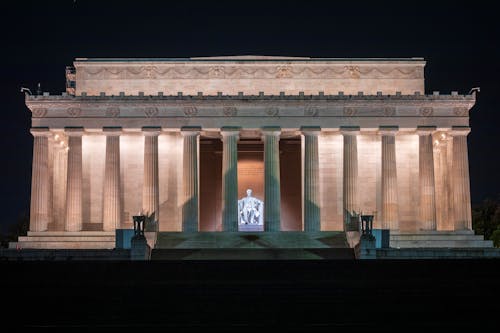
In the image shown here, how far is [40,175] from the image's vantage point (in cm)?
6725

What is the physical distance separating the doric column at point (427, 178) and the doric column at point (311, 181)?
882 centimetres

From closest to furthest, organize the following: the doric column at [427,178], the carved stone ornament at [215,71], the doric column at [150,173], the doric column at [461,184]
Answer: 1. the doric column at [150,173]
2. the doric column at [461,184]
3. the doric column at [427,178]
4. the carved stone ornament at [215,71]

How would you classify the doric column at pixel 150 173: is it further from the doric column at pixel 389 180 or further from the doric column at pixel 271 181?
the doric column at pixel 389 180

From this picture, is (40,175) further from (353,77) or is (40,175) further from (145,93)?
(353,77)

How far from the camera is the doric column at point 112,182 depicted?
67.1 m

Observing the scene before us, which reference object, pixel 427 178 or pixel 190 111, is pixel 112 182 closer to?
pixel 190 111

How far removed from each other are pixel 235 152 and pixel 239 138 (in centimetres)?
482

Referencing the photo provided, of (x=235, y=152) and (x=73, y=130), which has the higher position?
(x=73, y=130)

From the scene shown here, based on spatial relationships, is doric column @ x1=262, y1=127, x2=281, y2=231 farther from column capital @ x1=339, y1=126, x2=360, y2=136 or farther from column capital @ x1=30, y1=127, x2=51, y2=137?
column capital @ x1=30, y1=127, x2=51, y2=137

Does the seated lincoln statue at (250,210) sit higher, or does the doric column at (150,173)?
the doric column at (150,173)

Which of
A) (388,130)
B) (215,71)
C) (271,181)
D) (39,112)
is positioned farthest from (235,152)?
(39,112)

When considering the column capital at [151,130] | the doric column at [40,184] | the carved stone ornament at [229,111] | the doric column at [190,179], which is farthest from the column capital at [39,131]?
the carved stone ornament at [229,111]

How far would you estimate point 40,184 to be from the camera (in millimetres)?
67125
